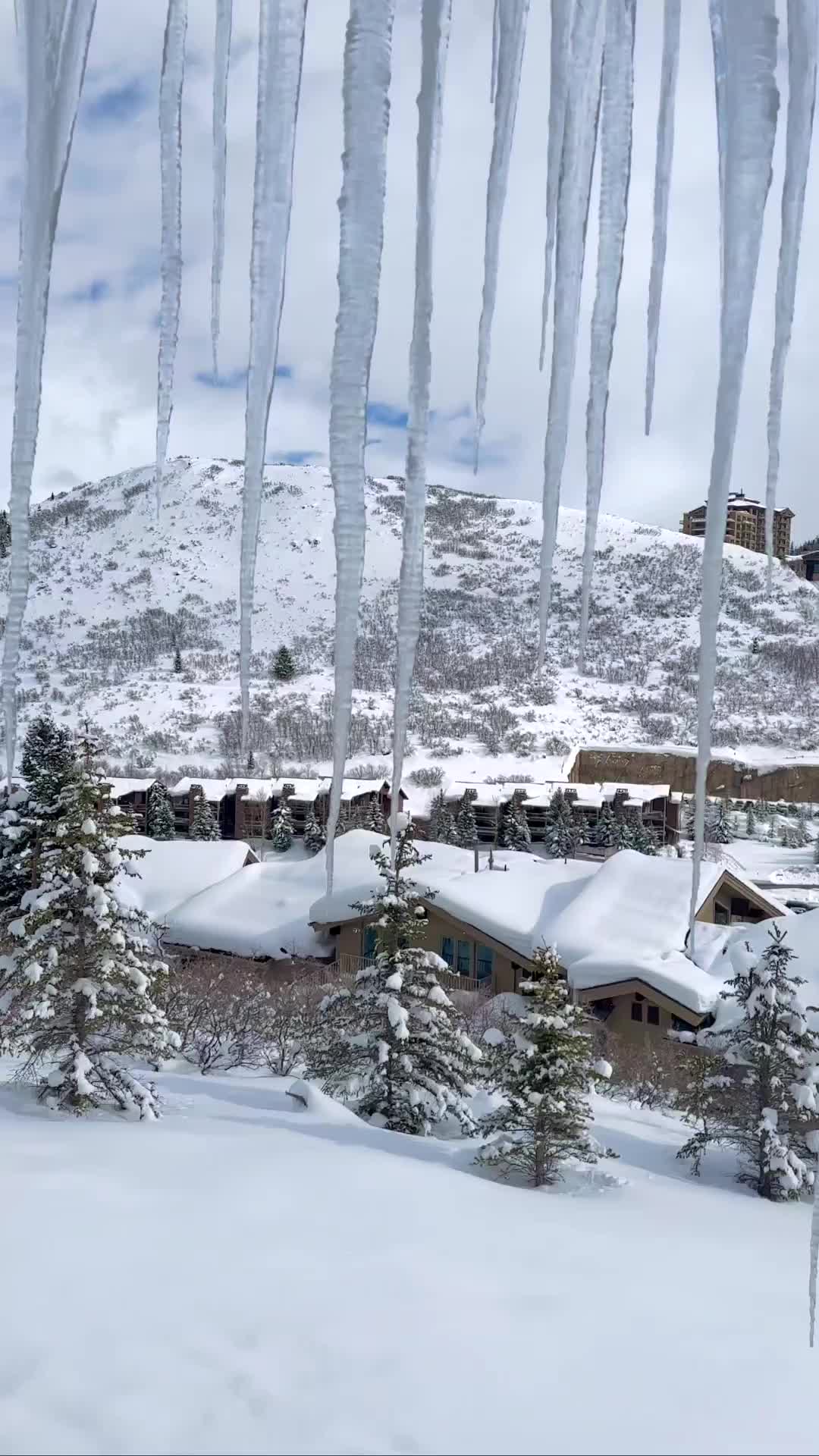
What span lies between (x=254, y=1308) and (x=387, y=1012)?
25.6ft

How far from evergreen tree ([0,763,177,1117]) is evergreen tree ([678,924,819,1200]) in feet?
27.1

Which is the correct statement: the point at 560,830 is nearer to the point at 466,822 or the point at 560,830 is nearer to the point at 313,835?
the point at 466,822

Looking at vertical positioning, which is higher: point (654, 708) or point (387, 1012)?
point (654, 708)

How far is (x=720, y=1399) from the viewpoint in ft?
16.1

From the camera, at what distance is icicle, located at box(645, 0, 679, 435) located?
240 cm

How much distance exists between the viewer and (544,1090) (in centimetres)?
1169

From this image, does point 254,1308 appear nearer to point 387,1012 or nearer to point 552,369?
point 552,369

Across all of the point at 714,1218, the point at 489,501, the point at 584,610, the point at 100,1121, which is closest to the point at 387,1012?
the point at 100,1121

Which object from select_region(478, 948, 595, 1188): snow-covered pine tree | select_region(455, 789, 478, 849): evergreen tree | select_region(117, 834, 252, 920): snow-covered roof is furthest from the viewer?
select_region(455, 789, 478, 849): evergreen tree

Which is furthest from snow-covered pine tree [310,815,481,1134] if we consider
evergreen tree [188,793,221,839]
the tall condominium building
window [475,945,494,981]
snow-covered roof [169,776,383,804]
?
the tall condominium building

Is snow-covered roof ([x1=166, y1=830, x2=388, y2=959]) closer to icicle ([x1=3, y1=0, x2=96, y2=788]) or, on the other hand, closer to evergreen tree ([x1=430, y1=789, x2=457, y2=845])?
evergreen tree ([x1=430, y1=789, x2=457, y2=845])

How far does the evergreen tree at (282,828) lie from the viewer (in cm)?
3997

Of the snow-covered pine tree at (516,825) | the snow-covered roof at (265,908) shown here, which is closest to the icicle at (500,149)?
the snow-covered roof at (265,908)

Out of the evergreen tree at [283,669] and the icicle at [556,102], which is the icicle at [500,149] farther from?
the evergreen tree at [283,669]
